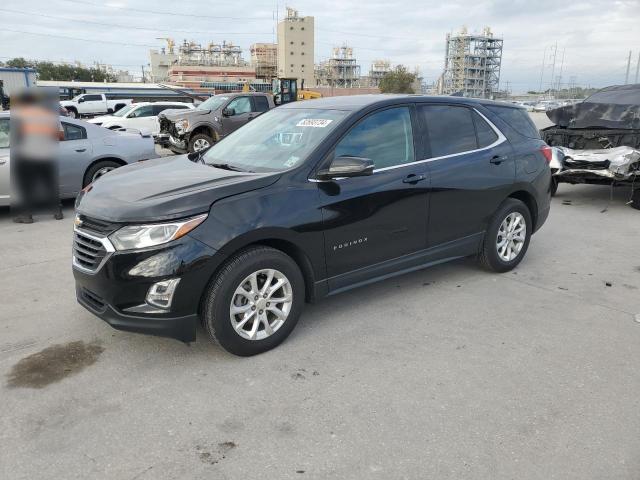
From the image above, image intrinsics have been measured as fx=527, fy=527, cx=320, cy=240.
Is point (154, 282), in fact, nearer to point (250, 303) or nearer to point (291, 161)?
point (250, 303)

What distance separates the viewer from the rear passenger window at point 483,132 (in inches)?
196

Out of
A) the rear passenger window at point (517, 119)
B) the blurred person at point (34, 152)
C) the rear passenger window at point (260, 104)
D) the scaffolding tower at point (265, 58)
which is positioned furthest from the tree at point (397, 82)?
the rear passenger window at point (517, 119)

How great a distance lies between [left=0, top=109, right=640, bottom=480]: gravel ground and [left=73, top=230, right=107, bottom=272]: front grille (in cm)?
67

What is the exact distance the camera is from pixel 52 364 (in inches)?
140

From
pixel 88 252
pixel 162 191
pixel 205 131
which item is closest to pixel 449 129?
pixel 162 191

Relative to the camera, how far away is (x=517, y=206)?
5.26 m

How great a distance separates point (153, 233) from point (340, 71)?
15848 cm

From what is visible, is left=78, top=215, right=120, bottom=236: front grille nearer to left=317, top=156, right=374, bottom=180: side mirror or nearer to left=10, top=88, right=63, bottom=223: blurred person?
left=317, top=156, right=374, bottom=180: side mirror

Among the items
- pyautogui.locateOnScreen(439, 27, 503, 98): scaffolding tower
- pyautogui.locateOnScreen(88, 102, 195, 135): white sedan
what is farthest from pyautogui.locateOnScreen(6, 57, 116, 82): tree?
pyautogui.locateOnScreen(88, 102, 195, 135): white sedan

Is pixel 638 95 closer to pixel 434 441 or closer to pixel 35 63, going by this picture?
pixel 434 441

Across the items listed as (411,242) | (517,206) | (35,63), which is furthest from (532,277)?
(35,63)

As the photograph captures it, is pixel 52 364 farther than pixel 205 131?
No

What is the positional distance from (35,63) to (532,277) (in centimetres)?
12820

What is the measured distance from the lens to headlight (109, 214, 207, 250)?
10.6 feet
